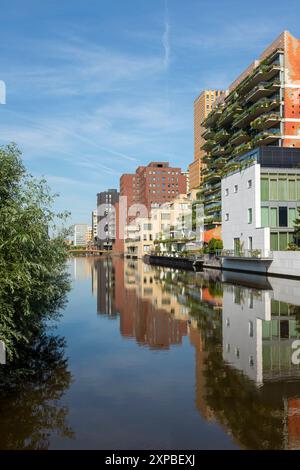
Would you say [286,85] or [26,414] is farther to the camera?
[286,85]

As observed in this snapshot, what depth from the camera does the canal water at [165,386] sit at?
980 centimetres

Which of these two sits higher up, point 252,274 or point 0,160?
point 0,160

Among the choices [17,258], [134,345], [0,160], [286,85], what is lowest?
[134,345]

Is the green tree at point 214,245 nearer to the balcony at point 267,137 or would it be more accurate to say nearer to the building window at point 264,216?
the building window at point 264,216

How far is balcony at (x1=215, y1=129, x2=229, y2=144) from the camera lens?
90.4 metres

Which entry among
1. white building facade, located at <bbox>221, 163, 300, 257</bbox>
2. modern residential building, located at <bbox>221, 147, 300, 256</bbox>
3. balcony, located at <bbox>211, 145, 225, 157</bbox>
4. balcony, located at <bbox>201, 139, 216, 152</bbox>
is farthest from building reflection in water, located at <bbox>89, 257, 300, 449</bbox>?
balcony, located at <bbox>201, 139, 216, 152</bbox>

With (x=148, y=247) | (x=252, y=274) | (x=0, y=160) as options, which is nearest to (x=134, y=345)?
(x=0, y=160)

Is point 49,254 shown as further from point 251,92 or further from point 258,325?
point 251,92

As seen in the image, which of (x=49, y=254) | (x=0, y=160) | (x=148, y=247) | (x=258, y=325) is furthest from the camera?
(x=148, y=247)

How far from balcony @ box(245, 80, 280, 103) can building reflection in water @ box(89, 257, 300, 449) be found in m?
45.9

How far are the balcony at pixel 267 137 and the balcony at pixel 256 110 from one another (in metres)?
4.15

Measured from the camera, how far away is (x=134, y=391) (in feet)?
42.8

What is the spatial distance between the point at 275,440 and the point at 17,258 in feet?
27.9

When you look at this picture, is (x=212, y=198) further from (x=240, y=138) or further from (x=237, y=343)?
(x=237, y=343)
